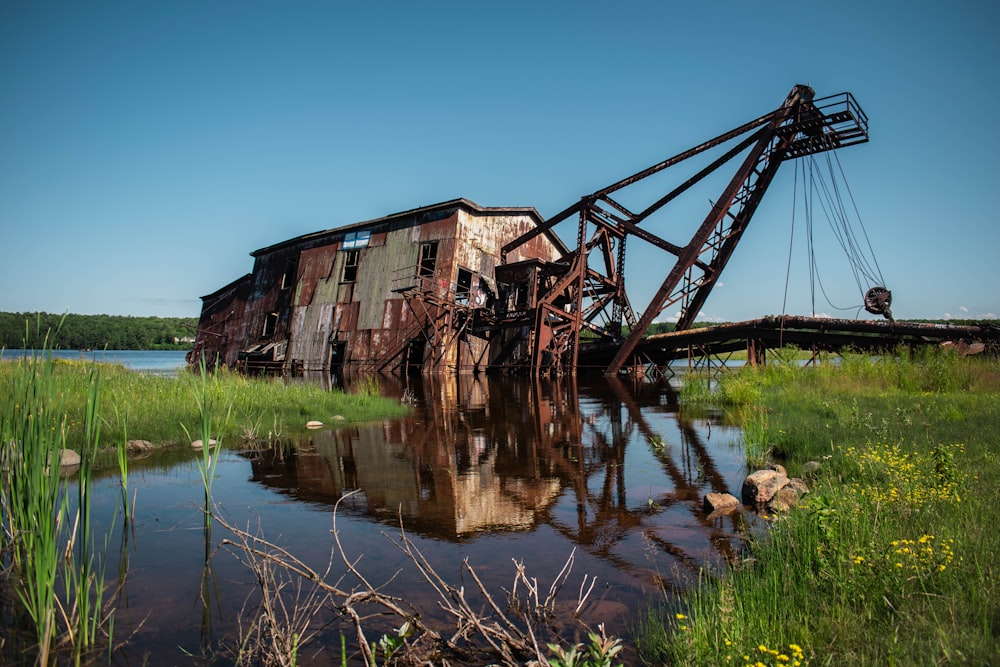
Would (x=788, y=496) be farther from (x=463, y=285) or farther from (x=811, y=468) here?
(x=463, y=285)

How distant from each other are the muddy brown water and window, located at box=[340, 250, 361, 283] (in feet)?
62.0

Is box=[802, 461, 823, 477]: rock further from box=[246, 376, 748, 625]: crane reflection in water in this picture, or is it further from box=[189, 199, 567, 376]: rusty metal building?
box=[189, 199, 567, 376]: rusty metal building

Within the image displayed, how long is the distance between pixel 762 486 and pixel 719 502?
41 cm

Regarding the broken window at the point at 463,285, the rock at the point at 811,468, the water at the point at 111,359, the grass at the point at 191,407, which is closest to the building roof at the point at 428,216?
the broken window at the point at 463,285

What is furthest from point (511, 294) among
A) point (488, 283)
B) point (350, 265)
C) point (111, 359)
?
point (111, 359)

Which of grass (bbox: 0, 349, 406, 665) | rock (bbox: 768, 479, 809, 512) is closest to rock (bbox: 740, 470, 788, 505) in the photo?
rock (bbox: 768, 479, 809, 512)

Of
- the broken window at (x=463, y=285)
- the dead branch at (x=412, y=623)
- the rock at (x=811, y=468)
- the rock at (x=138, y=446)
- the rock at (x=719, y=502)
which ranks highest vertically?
the broken window at (x=463, y=285)

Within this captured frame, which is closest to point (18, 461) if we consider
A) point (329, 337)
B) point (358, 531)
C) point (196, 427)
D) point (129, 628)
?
point (129, 628)

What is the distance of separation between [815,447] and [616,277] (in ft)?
58.8

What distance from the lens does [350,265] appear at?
26.5m

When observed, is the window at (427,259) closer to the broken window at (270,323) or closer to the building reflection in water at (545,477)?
the broken window at (270,323)

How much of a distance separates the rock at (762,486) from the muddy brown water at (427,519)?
1.08 ft

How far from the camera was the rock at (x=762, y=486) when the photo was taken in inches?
178

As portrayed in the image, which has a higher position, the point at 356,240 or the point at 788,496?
the point at 356,240
